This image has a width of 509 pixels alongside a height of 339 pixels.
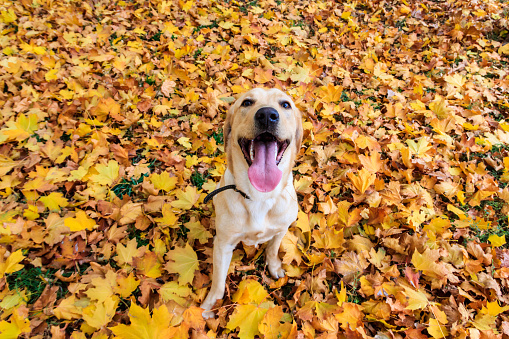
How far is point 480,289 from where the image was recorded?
7.46 ft

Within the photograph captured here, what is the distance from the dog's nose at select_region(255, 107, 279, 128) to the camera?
1870mm

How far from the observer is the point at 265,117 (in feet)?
6.13

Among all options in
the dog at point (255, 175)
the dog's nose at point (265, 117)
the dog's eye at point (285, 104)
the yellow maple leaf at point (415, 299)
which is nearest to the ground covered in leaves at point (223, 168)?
the yellow maple leaf at point (415, 299)

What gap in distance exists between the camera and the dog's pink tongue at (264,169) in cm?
191

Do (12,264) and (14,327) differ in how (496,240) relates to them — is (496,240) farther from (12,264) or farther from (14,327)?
(12,264)

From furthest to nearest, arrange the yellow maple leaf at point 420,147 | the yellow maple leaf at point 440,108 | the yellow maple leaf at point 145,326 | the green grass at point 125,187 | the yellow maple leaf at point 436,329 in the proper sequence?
the yellow maple leaf at point 440,108 < the yellow maple leaf at point 420,147 < the green grass at point 125,187 < the yellow maple leaf at point 436,329 < the yellow maple leaf at point 145,326

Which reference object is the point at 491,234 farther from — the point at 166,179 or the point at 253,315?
the point at 166,179

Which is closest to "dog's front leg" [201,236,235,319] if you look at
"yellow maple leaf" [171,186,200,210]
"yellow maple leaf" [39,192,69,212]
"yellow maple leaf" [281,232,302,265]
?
"yellow maple leaf" [281,232,302,265]

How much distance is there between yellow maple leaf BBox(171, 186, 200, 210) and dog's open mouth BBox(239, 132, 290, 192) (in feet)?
3.43

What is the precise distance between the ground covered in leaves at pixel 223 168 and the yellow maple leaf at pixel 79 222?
0.01m

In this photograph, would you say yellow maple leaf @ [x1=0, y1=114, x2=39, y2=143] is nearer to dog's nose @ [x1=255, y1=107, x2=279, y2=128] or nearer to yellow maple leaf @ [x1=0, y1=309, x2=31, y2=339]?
yellow maple leaf @ [x1=0, y1=309, x2=31, y2=339]

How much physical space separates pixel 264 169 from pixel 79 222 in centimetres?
184

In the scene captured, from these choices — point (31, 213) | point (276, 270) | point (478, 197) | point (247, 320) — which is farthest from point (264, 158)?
point (478, 197)

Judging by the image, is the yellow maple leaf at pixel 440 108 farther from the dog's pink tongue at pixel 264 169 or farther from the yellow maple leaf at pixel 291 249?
the dog's pink tongue at pixel 264 169
